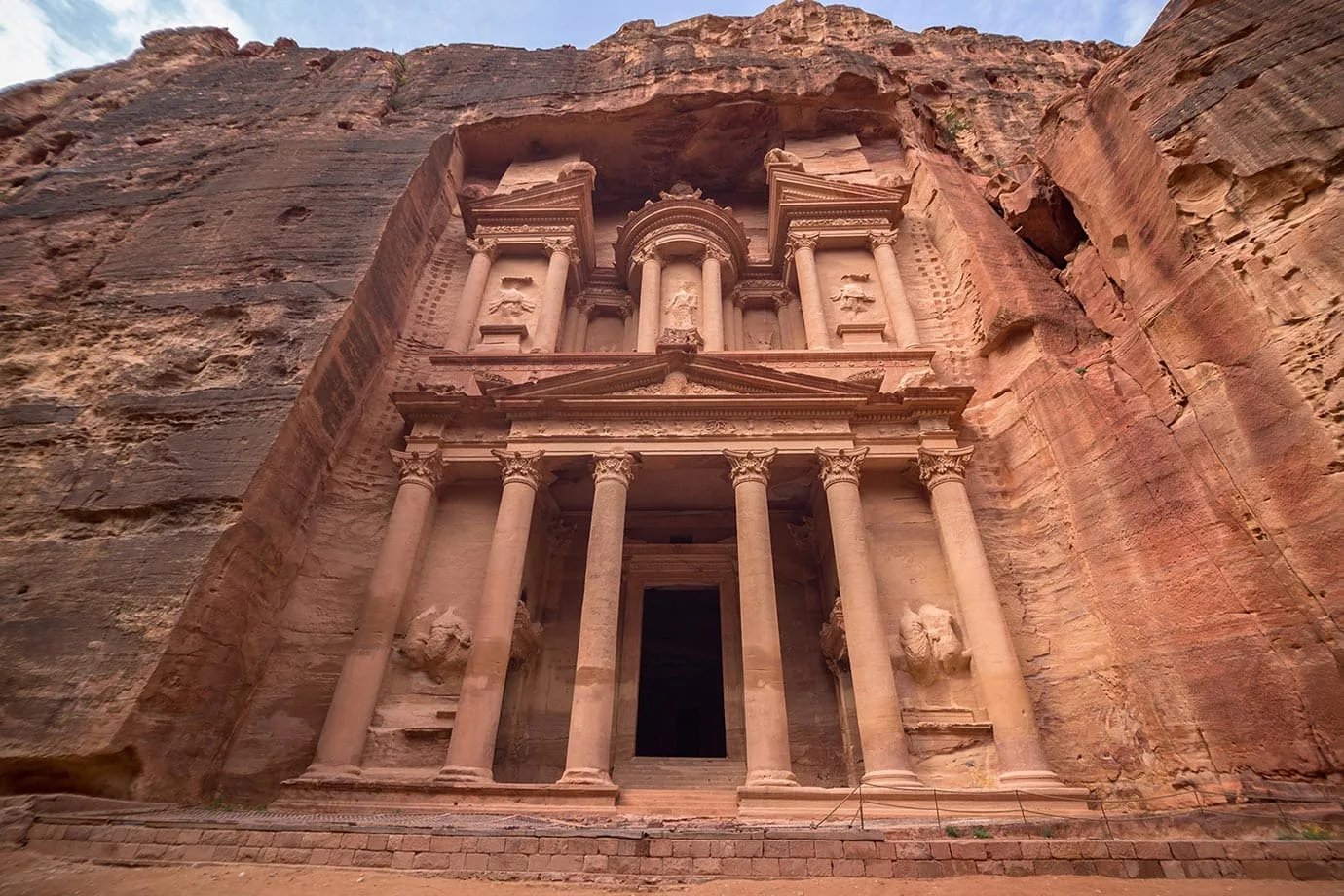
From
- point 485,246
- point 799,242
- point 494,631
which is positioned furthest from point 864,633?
point 485,246

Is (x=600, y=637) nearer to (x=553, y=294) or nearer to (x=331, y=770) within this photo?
(x=331, y=770)

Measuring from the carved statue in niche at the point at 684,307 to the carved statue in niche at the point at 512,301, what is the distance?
3.17m

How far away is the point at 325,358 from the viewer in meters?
10.9

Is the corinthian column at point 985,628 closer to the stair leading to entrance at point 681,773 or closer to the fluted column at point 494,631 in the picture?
the stair leading to entrance at point 681,773

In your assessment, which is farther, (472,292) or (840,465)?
(472,292)

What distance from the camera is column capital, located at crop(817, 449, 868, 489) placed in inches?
424

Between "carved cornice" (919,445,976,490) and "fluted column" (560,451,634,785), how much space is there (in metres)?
4.86

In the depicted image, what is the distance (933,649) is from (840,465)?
10.1 feet

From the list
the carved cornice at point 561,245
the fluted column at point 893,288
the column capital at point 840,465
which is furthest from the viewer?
the carved cornice at point 561,245

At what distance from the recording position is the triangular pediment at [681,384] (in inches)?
450

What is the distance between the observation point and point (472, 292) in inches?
595

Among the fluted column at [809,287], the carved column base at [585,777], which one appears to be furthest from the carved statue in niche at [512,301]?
the carved column base at [585,777]

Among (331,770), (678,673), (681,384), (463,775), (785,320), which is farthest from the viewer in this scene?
(785,320)

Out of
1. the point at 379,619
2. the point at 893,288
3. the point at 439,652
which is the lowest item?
the point at 439,652
